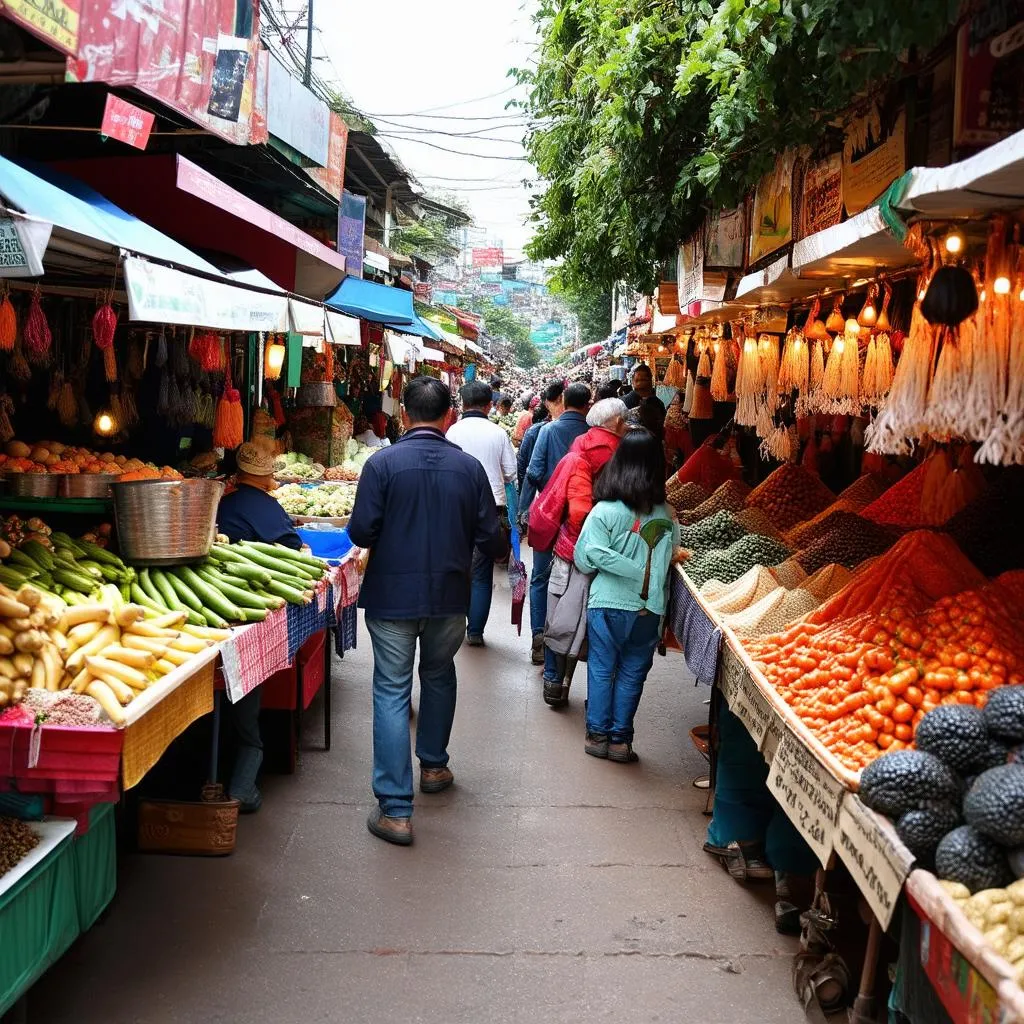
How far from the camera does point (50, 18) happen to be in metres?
4.46

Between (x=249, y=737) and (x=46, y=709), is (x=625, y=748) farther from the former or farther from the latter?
(x=46, y=709)

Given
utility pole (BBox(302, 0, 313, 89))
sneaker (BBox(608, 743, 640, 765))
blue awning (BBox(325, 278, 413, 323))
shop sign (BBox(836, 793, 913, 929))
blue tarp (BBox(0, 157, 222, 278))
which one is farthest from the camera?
utility pole (BBox(302, 0, 313, 89))

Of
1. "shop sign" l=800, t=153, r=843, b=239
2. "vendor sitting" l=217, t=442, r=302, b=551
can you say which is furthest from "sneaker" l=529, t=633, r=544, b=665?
"shop sign" l=800, t=153, r=843, b=239

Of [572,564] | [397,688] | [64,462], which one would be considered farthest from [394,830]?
[64,462]

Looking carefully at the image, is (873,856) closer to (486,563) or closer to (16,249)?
(16,249)

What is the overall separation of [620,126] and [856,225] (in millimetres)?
3691

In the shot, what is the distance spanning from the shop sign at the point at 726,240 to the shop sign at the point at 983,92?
3.17 m

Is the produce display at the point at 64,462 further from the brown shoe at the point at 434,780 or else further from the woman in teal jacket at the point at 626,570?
the woman in teal jacket at the point at 626,570

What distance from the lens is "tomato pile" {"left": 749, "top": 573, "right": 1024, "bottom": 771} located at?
142 inches

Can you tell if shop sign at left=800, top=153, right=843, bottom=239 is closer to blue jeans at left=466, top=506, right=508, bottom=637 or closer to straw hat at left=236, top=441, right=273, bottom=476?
straw hat at left=236, top=441, right=273, bottom=476

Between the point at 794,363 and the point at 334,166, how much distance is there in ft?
25.2

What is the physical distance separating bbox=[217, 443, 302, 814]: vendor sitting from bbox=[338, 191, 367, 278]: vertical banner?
8.14 metres

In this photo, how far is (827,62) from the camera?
5121 millimetres

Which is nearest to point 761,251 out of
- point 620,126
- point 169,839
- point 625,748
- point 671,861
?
point 620,126
